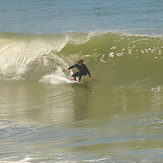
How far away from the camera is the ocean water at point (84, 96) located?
4.13m

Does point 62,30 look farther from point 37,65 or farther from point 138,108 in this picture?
point 138,108

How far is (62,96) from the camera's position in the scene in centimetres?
849

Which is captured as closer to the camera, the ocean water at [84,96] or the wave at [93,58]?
the ocean water at [84,96]

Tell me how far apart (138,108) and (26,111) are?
7.88 ft

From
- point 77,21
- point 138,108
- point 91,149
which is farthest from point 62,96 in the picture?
point 77,21

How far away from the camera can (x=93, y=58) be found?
489 inches

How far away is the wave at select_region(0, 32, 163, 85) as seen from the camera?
35.2ft

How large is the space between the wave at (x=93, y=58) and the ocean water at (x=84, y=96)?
1.3 inches

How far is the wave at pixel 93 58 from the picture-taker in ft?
35.2

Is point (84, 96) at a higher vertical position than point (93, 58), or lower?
lower

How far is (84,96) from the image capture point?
335 inches

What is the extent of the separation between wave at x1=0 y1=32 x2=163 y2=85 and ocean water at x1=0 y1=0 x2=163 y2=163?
33mm

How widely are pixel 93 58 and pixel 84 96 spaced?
415cm

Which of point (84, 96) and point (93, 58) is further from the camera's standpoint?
point (93, 58)
